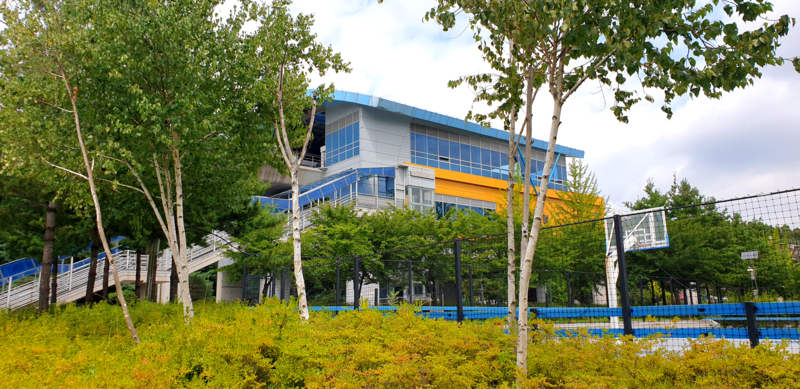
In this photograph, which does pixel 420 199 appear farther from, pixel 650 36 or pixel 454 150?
pixel 650 36

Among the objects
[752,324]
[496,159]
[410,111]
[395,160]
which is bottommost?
[752,324]

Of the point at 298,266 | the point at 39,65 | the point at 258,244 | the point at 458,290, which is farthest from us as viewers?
the point at 258,244

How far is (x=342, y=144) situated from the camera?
120ft

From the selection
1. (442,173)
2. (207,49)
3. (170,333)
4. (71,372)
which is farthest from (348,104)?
(71,372)

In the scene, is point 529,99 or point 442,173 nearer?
point 529,99

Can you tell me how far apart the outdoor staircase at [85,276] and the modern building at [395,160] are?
5417mm

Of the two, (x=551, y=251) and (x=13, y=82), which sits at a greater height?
(x=13, y=82)

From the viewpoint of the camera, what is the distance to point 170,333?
319 inches

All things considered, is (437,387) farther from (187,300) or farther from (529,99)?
(187,300)

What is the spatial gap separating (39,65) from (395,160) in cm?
2673

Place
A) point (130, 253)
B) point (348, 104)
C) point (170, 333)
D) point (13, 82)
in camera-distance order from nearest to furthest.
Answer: point (170, 333)
point (13, 82)
point (130, 253)
point (348, 104)

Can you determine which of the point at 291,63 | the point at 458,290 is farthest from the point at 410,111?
the point at 458,290

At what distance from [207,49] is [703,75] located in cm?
979

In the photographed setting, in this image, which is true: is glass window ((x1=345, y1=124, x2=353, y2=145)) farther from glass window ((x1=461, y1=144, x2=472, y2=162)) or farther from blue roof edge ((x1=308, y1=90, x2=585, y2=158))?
glass window ((x1=461, y1=144, x2=472, y2=162))
